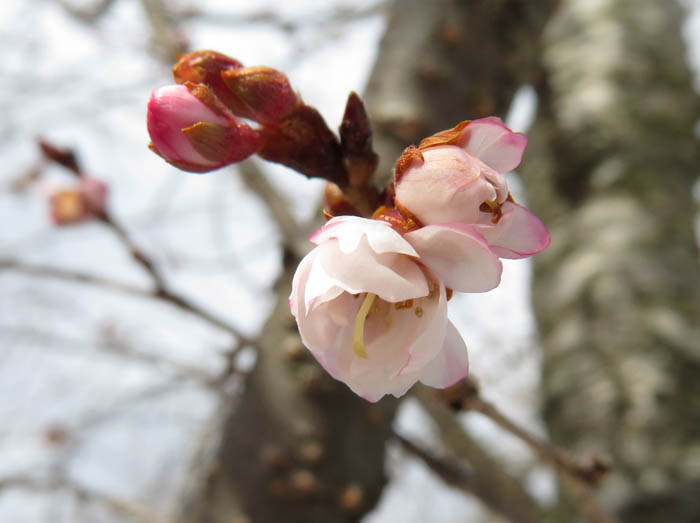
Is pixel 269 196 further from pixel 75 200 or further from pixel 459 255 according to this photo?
pixel 459 255

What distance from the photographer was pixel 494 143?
12.8 inches

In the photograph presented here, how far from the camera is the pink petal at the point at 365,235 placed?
0.26 m

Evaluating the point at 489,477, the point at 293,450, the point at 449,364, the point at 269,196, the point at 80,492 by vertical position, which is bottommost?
the point at 489,477

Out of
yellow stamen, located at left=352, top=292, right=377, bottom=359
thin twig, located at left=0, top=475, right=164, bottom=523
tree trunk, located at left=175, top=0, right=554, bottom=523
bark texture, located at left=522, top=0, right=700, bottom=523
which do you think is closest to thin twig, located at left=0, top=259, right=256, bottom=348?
tree trunk, located at left=175, top=0, right=554, bottom=523

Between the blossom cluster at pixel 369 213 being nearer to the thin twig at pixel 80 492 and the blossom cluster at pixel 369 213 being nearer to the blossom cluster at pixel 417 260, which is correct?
the blossom cluster at pixel 417 260

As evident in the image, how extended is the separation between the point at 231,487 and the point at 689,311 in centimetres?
102

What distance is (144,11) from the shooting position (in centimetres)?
142

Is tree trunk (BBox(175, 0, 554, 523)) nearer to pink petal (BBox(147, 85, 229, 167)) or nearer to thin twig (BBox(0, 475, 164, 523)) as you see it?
thin twig (BBox(0, 475, 164, 523))

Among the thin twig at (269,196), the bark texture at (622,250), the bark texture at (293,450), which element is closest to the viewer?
the bark texture at (293,450)

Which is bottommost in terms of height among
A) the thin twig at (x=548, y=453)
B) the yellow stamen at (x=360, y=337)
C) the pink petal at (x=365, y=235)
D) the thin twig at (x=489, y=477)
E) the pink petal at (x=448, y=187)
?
the thin twig at (x=489, y=477)

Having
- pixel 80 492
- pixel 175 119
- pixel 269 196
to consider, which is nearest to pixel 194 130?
pixel 175 119

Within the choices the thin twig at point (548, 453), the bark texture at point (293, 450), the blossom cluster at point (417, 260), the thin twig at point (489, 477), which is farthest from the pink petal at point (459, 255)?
the thin twig at point (489, 477)

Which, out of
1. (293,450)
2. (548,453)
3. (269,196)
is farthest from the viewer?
(269,196)

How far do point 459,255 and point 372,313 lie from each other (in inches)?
3.2
